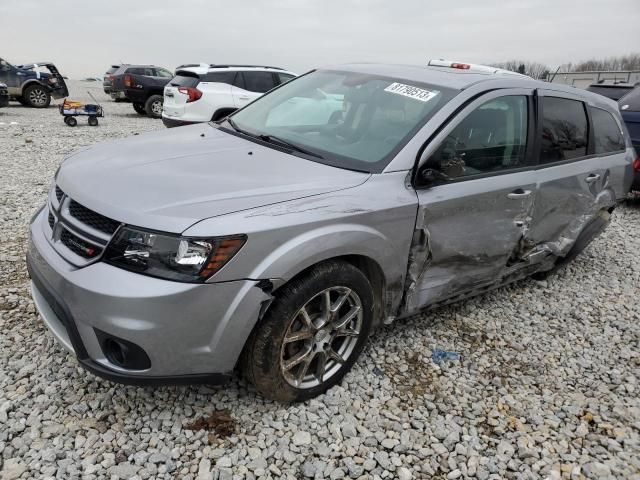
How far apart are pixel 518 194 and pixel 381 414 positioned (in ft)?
5.56

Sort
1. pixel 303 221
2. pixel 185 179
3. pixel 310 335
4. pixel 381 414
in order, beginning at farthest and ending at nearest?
pixel 381 414, pixel 310 335, pixel 185 179, pixel 303 221

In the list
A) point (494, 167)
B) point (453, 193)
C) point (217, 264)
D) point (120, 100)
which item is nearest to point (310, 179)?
point (217, 264)

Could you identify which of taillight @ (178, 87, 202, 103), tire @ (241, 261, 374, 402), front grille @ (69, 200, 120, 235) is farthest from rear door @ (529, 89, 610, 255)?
taillight @ (178, 87, 202, 103)

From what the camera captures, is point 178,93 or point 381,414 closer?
point 381,414

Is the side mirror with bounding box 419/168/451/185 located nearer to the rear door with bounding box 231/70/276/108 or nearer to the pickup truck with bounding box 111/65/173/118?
the rear door with bounding box 231/70/276/108

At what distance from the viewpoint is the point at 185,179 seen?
2330mm

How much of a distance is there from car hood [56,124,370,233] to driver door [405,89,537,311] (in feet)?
1.71

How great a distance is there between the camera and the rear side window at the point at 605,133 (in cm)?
402

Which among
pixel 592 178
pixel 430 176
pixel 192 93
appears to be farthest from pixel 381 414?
pixel 192 93

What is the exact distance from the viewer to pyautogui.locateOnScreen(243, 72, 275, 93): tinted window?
35.4 feet

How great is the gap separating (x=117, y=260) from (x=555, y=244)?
3327 mm

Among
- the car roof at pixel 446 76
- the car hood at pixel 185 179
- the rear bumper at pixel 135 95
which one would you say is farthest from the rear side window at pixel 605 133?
the rear bumper at pixel 135 95

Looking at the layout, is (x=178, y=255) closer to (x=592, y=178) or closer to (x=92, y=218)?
(x=92, y=218)

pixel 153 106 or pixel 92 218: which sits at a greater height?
pixel 92 218
